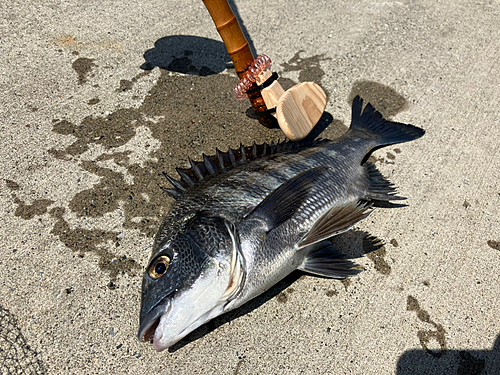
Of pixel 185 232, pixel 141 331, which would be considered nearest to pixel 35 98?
pixel 185 232

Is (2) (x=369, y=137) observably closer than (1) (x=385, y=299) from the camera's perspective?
No

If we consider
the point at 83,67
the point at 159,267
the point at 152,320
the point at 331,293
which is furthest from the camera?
the point at 83,67

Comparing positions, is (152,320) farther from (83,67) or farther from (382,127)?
(83,67)

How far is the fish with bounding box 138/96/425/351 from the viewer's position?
178 cm

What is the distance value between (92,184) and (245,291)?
1694 mm

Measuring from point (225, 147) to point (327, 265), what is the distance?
5.09 feet

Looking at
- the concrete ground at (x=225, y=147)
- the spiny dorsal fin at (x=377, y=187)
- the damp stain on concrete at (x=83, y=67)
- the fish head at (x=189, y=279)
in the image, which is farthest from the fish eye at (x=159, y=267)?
the damp stain on concrete at (x=83, y=67)

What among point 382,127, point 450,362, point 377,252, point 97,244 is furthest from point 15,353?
point 382,127

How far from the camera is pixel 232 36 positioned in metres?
2.93

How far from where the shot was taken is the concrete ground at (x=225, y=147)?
213 cm

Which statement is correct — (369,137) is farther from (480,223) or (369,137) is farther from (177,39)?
(177,39)

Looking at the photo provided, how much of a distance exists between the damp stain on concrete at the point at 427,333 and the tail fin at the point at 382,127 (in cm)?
140

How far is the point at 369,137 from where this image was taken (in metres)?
2.99

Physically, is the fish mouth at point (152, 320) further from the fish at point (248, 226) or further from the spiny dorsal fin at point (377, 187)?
the spiny dorsal fin at point (377, 187)
